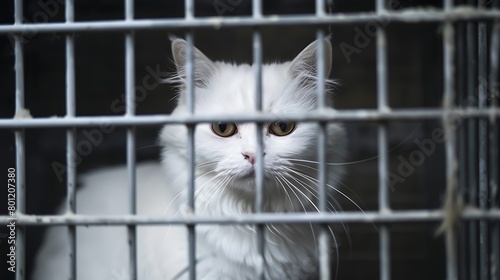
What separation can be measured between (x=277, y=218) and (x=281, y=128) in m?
0.88

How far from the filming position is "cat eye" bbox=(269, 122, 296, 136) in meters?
1.84

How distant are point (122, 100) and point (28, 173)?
2.24 feet

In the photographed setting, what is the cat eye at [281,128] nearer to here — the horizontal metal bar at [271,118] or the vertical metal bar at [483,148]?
the vertical metal bar at [483,148]

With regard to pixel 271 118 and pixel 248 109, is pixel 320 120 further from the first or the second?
pixel 248 109

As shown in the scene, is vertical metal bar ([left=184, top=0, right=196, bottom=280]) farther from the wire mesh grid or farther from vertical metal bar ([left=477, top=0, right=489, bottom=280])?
vertical metal bar ([left=477, top=0, right=489, bottom=280])

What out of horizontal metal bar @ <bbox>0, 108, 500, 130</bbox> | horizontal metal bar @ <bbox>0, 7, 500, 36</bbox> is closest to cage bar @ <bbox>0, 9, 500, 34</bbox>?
horizontal metal bar @ <bbox>0, 7, 500, 36</bbox>

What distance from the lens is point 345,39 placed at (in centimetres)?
338

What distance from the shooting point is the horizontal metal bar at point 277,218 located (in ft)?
3.16

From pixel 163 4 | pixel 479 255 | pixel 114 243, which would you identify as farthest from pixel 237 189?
pixel 163 4

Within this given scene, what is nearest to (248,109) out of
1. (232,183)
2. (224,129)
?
(224,129)

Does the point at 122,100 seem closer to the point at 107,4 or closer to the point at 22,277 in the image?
the point at 107,4

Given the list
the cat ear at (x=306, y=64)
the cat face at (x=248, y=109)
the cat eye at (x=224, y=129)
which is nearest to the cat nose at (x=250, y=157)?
the cat face at (x=248, y=109)

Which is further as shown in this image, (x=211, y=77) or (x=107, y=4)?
(x=107, y=4)

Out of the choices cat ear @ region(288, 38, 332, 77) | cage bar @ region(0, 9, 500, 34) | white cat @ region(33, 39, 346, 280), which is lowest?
white cat @ region(33, 39, 346, 280)
